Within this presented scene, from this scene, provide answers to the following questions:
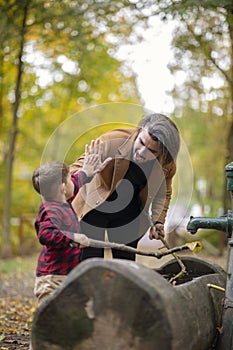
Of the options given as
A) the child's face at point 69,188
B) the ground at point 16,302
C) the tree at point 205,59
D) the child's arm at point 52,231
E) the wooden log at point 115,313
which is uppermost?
the tree at point 205,59

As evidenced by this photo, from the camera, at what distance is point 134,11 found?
8156 millimetres

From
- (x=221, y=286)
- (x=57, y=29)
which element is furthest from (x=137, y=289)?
(x=57, y=29)

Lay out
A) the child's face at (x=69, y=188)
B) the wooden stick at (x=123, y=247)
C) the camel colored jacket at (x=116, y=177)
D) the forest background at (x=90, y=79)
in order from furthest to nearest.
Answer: the forest background at (x=90, y=79), the camel colored jacket at (x=116, y=177), the child's face at (x=69, y=188), the wooden stick at (x=123, y=247)

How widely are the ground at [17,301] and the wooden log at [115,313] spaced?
5.59 feet

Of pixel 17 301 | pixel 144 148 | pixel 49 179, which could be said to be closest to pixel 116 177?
pixel 144 148

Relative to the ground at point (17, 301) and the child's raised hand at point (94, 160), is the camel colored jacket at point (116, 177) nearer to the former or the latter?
the child's raised hand at point (94, 160)

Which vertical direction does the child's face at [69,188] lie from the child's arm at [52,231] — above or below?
above

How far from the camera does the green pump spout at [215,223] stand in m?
3.74

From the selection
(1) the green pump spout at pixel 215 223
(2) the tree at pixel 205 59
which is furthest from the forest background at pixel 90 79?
(1) the green pump spout at pixel 215 223

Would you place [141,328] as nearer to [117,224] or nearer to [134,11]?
[117,224]

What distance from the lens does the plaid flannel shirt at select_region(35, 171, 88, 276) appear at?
12.4ft

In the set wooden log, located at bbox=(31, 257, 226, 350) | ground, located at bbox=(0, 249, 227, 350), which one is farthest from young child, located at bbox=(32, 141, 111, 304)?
ground, located at bbox=(0, 249, 227, 350)

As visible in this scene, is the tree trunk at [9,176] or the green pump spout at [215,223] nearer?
the green pump spout at [215,223]

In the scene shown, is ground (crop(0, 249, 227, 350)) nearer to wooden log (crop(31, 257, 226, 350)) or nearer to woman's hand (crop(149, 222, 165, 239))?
woman's hand (crop(149, 222, 165, 239))
